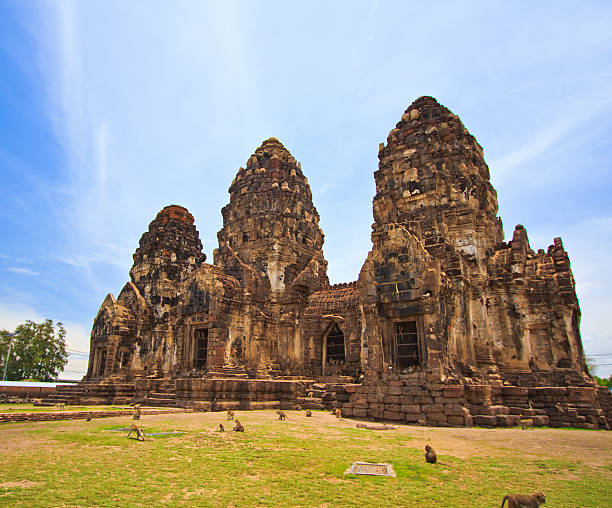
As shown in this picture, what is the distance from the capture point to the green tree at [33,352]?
4128 centimetres

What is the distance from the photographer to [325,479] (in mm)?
5664

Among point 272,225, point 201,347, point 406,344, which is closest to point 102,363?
point 201,347

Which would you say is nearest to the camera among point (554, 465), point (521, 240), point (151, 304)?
point (554, 465)

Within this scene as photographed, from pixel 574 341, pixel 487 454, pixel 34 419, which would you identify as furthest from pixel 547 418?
pixel 34 419

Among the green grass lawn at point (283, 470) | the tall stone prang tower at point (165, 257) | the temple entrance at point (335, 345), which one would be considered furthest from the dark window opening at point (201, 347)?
the green grass lawn at point (283, 470)

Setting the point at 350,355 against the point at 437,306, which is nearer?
the point at 437,306

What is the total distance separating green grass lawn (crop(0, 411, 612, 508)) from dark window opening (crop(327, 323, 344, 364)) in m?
11.9

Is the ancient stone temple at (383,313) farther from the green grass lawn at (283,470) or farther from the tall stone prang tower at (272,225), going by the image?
the green grass lawn at (283,470)

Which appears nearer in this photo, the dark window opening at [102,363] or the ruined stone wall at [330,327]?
the ruined stone wall at [330,327]

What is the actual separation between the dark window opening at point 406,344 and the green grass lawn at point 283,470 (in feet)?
14.3

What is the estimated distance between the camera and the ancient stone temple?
1357 cm

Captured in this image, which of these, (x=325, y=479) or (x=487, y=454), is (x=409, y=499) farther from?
(x=487, y=454)

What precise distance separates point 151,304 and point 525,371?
23252 mm

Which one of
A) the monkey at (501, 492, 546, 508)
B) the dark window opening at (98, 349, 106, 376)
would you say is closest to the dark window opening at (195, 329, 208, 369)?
the dark window opening at (98, 349, 106, 376)
